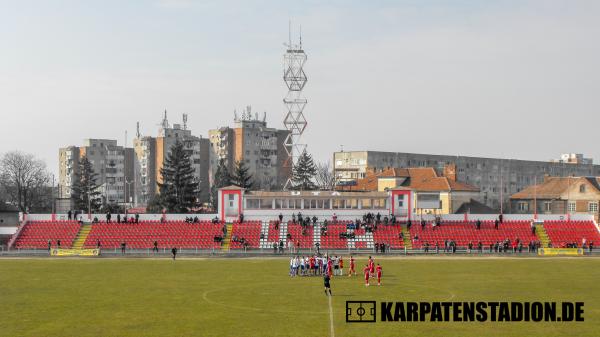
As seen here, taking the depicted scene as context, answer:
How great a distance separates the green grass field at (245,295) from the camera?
3578 cm

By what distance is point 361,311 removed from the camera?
1608 inches

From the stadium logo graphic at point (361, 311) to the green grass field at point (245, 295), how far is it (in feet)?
1.69

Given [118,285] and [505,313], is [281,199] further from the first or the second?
[505,313]

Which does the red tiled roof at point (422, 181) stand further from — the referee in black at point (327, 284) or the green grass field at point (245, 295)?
the referee in black at point (327, 284)

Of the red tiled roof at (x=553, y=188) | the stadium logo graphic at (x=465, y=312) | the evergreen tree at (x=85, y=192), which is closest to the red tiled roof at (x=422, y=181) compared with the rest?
the red tiled roof at (x=553, y=188)

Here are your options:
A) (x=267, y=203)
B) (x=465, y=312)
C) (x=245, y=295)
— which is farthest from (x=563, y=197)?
(x=465, y=312)

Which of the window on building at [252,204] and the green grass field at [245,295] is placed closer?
the green grass field at [245,295]

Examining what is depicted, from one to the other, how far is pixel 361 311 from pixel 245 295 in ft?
32.8

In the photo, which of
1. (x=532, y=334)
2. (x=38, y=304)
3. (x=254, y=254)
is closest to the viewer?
(x=532, y=334)

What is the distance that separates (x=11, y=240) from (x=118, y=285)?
47.2 m

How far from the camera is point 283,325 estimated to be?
120 ft

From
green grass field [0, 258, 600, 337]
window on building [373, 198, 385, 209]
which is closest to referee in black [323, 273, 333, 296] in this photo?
green grass field [0, 258, 600, 337]

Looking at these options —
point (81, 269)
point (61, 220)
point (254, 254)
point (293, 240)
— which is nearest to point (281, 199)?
point (293, 240)

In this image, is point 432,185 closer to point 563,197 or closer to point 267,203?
point 563,197
